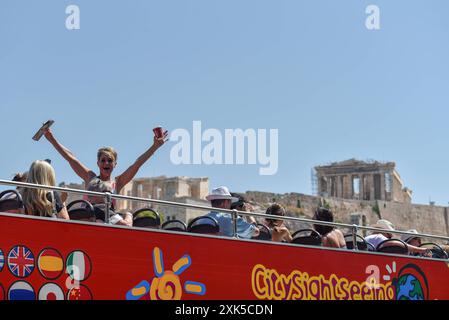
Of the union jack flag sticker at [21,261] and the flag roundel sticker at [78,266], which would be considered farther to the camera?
the flag roundel sticker at [78,266]

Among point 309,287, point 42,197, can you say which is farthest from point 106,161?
point 309,287

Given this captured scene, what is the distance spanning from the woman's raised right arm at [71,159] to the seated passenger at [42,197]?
1336 millimetres

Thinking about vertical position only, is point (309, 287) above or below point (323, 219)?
below

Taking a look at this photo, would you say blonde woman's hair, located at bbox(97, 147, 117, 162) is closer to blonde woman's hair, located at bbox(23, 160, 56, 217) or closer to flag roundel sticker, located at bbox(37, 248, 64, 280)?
blonde woman's hair, located at bbox(23, 160, 56, 217)

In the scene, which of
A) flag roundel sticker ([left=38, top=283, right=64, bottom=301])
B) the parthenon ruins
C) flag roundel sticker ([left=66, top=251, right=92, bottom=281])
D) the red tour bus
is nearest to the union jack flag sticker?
the red tour bus

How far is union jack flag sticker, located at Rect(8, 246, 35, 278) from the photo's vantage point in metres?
5.97

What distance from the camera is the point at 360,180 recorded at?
117125mm

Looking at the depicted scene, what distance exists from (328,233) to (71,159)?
2358mm

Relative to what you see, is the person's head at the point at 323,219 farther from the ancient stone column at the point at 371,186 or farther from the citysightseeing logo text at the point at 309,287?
the ancient stone column at the point at 371,186

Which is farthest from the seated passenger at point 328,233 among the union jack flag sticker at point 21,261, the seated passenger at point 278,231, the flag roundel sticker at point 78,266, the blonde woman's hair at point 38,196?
the union jack flag sticker at point 21,261

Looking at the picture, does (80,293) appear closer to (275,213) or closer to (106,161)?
(106,161)

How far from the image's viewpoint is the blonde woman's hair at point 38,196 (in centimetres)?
633

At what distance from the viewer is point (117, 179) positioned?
7.99 metres
